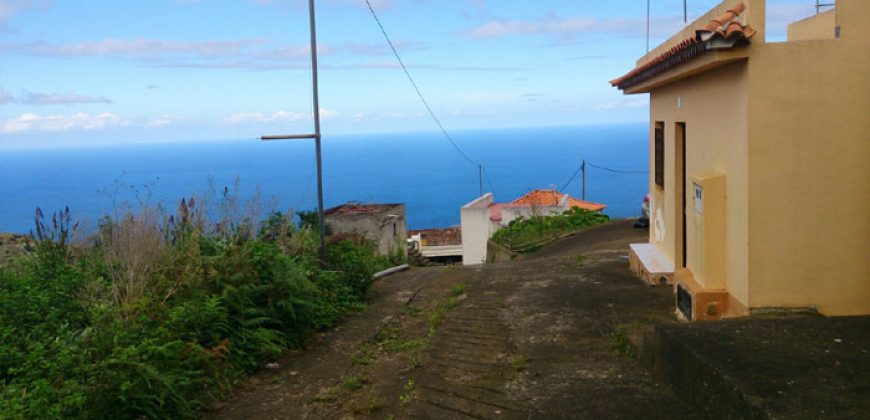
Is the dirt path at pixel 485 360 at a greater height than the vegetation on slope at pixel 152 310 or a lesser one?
lesser

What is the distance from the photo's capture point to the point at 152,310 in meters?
6.70

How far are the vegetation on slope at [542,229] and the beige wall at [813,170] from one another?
48.7 feet

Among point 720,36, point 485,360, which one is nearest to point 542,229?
point 485,360

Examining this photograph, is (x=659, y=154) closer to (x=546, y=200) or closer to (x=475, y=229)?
(x=475, y=229)

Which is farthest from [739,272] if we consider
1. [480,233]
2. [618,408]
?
[480,233]

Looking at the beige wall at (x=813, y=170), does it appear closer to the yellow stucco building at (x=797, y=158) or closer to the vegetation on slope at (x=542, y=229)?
the yellow stucco building at (x=797, y=158)

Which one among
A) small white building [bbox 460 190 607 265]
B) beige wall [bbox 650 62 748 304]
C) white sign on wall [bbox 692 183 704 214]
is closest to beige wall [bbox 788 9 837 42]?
beige wall [bbox 650 62 748 304]

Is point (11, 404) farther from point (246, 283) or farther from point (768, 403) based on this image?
point (768, 403)

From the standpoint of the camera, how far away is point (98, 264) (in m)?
7.84

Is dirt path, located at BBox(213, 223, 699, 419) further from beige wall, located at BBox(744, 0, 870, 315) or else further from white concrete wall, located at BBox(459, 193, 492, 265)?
white concrete wall, located at BBox(459, 193, 492, 265)

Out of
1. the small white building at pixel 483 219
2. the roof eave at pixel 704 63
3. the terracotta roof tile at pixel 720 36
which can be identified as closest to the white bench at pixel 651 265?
the roof eave at pixel 704 63

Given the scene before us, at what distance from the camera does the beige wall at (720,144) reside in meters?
6.29

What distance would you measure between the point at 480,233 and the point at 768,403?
28.6 meters

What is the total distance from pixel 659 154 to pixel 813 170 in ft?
15.7
